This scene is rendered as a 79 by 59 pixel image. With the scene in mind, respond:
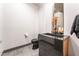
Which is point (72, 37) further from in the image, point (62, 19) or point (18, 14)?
point (18, 14)

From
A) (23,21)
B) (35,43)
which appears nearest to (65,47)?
(35,43)

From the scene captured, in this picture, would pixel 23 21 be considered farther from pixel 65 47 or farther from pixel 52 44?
pixel 65 47

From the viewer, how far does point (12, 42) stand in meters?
1.54

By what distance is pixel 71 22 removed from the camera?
1.58 metres

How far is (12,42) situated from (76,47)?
0.96 metres

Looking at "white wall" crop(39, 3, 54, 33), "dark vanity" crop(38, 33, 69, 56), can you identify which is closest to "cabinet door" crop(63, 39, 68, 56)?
"dark vanity" crop(38, 33, 69, 56)

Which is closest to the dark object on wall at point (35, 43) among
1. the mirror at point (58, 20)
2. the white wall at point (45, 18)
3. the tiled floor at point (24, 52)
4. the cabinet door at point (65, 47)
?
the tiled floor at point (24, 52)

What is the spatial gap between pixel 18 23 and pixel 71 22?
0.80 metres

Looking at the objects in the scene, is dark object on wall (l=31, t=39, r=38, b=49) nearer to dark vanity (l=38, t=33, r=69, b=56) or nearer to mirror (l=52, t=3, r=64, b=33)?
dark vanity (l=38, t=33, r=69, b=56)

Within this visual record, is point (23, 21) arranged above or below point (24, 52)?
above

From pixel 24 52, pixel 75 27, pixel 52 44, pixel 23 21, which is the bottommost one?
pixel 24 52

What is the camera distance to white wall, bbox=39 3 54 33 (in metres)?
1.59

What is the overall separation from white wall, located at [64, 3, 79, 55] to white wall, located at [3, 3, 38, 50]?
1.52 ft

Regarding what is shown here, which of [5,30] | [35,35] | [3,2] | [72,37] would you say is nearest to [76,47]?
[72,37]
